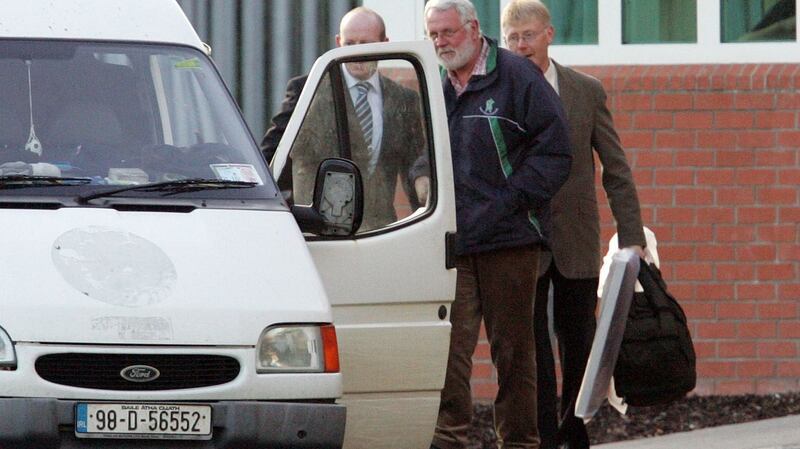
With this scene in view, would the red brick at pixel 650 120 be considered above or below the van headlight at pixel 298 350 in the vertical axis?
above

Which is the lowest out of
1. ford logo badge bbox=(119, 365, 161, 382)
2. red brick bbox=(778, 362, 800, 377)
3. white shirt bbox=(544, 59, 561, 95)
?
red brick bbox=(778, 362, 800, 377)

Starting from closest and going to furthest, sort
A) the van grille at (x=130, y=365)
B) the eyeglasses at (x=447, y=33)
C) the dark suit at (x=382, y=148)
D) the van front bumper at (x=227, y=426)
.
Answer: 1. the van front bumper at (x=227, y=426)
2. the van grille at (x=130, y=365)
3. the dark suit at (x=382, y=148)
4. the eyeglasses at (x=447, y=33)

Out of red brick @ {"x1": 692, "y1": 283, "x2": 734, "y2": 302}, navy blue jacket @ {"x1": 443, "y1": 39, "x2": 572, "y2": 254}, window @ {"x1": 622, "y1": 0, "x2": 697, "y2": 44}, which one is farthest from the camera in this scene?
window @ {"x1": 622, "y1": 0, "x2": 697, "y2": 44}

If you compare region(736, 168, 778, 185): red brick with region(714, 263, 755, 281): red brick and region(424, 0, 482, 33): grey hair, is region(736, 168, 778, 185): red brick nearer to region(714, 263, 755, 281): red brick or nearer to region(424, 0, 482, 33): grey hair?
region(714, 263, 755, 281): red brick

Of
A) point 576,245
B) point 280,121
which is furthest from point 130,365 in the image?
point 576,245

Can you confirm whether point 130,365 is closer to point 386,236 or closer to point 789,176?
point 386,236

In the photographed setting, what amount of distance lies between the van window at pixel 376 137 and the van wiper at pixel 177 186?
1.55ft

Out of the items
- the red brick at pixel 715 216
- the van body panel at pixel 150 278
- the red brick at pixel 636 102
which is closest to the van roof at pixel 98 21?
the van body panel at pixel 150 278

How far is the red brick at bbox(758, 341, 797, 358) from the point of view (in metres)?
10.3

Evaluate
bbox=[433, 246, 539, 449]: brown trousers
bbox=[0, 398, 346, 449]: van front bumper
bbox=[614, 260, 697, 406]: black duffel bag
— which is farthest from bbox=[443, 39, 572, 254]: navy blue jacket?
bbox=[0, 398, 346, 449]: van front bumper

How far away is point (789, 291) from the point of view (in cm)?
1021

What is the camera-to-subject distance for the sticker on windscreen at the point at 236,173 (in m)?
6.34

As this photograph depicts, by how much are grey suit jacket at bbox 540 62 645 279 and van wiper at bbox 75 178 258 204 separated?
7.01 ft

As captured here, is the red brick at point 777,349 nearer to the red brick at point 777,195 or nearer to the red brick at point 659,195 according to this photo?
the red brick at point 777,195
